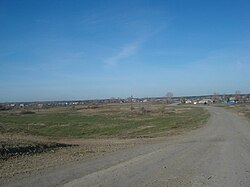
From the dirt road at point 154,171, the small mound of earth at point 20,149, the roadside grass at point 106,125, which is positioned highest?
the small mound of earth at point 20,149

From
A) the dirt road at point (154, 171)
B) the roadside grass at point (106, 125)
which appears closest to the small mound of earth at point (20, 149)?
the dirt road at point (154, 171)

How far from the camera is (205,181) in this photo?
1212cm

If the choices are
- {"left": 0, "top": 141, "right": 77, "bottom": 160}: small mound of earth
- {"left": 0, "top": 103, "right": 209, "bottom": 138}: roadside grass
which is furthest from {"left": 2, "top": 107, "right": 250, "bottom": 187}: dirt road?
{"left": 0, "top": 103, "right": 209, "bottom": 138}: roadside grass

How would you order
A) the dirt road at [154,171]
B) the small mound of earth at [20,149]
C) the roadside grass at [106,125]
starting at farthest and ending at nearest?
the roadside grass at [106,125], the small mound of earth at [20,149], the dirt road at [154,171]

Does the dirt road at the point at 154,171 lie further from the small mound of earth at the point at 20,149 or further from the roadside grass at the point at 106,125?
the roadside grass at the point at 106,125

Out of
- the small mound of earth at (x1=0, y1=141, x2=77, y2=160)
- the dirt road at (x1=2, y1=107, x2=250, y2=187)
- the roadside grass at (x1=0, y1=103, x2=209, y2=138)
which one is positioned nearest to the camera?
the dirt road at (x1=2, y1=107, x2=250, y2=187)

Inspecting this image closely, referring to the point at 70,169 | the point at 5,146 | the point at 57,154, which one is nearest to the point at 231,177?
the point at 70,169

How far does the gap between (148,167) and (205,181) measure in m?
3.10

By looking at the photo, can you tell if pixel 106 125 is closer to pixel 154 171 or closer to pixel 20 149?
pixel 20 149

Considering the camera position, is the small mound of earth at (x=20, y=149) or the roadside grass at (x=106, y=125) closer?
the small mound of earth at (x=20, y=149)

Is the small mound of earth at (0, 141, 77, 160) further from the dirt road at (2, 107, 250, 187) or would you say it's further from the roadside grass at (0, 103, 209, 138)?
the roadside grass at (0, 103, 209, 138)

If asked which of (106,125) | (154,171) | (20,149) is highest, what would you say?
(20,149)

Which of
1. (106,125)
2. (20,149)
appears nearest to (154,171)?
(20,149)

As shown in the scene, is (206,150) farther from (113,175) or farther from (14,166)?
(14,166)
